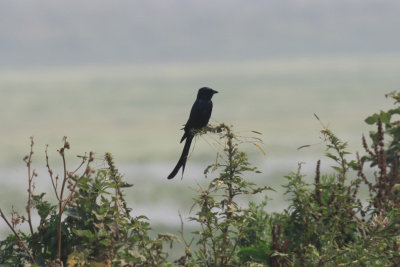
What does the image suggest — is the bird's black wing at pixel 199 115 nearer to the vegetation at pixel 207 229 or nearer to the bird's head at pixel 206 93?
the bird's head at pixel 206 93

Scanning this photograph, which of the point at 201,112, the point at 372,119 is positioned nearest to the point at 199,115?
the point at 201,112

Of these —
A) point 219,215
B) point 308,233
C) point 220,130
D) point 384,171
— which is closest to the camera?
point 219,215

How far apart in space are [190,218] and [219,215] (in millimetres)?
159

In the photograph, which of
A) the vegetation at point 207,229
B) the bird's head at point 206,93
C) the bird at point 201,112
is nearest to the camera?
the vegetation at point 207,229

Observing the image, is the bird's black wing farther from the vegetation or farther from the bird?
the vegetation

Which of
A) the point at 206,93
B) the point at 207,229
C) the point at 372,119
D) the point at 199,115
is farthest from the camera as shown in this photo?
the point at 206,93

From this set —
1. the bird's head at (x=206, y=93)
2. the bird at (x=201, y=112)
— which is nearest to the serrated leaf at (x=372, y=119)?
the bird at (x=201, y=112)

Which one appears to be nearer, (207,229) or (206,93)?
(207,229)

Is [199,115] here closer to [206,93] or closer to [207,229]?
[206,93]

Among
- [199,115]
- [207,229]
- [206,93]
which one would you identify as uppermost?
[206,93]

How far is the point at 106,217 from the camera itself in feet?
7.90

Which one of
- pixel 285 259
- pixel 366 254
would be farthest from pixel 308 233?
pixel 366 254

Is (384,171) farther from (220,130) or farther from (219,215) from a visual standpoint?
(219,215)

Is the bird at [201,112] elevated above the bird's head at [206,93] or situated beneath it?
situated beneath
